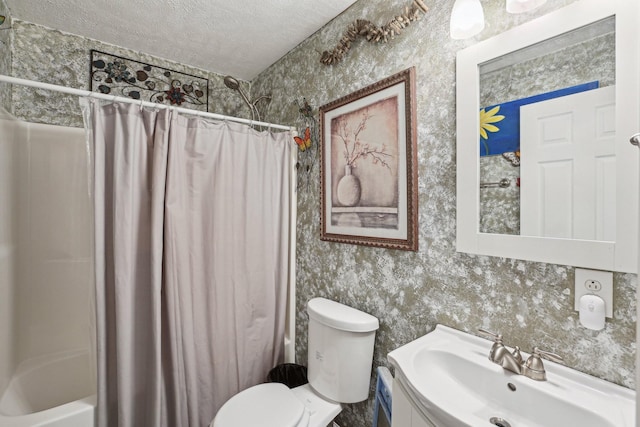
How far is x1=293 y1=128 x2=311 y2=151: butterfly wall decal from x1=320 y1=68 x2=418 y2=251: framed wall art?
12 cm

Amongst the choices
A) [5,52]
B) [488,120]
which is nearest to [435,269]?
[488,120]

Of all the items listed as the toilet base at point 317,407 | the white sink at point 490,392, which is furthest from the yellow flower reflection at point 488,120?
the toilet base at point 317,407

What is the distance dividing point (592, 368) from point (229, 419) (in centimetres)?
129

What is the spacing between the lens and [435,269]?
1206 millimetres

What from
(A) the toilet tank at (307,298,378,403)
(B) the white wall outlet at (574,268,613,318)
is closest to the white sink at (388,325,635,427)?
(B) the white wall outlet at (574,268,613,318)

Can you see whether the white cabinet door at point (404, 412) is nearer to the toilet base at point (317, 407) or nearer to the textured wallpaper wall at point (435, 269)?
the textured wallpaper wall at point (435, 269)

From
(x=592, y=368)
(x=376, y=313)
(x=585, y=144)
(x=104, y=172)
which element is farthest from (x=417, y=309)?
(x=104, y=172)

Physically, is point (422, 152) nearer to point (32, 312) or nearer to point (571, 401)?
point (571, 401)

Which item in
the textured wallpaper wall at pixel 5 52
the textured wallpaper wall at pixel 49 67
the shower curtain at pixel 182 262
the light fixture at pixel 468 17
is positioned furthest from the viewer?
the textured wallpaper wall at pixel 49 67

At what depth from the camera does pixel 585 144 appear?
849mm

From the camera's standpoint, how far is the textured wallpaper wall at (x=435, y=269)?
877 mm

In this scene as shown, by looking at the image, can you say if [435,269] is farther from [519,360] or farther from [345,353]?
[345,353]

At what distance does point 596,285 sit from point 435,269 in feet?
1.59

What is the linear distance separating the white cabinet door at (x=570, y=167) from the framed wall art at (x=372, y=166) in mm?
412
